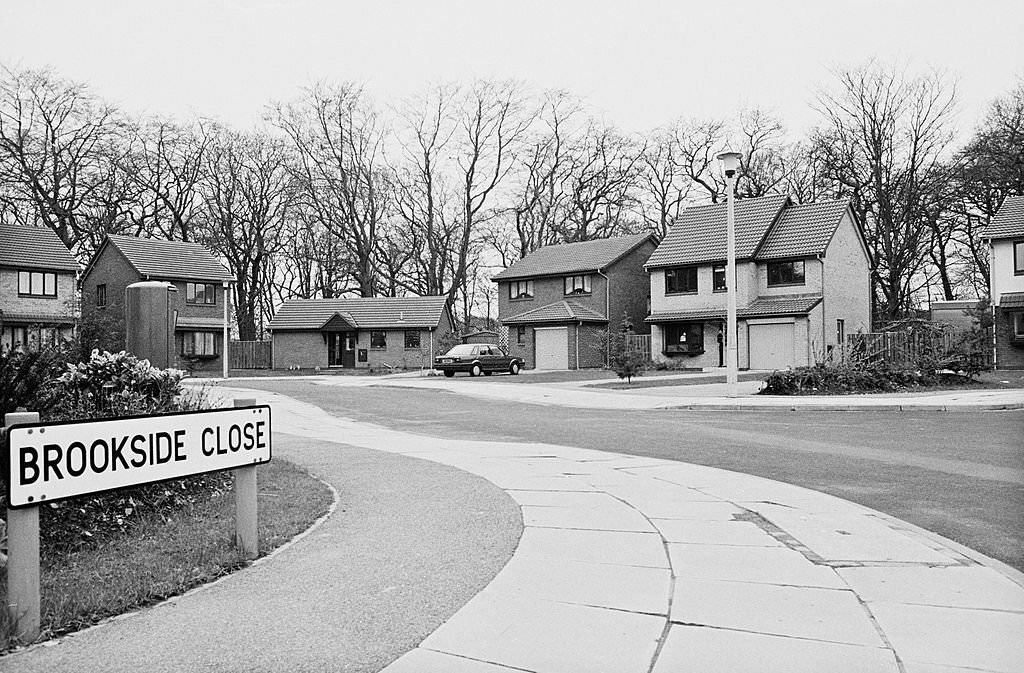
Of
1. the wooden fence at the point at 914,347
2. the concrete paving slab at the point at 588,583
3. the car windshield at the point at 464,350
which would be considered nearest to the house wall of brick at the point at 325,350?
the car windshield at the point at 464,350

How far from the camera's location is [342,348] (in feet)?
197

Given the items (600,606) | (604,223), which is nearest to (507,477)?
(600,606)

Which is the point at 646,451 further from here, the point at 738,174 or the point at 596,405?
the point at 738,174

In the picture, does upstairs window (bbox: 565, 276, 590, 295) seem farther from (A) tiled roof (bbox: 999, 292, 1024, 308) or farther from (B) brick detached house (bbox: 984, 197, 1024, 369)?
(A) tiled roof (bbox: 999, 292, 1024, 308)

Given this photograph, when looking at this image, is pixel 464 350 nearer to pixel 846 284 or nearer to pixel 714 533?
pixel 846 284

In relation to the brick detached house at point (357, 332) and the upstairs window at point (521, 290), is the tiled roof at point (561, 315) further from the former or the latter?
the brick detached house at point (357, 332)

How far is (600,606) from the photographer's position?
5.13m

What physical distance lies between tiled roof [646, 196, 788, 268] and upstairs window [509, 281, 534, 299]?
10.2 meters

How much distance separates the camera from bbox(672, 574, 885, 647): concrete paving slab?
4.66 meters

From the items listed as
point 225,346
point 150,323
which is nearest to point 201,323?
point 225,346

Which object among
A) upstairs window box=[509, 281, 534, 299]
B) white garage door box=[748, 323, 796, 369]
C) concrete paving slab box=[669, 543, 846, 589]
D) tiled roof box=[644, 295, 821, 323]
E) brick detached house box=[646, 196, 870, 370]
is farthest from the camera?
upstairs window box=[509, 281, 534, 299]

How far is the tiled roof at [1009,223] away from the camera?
3981 cm

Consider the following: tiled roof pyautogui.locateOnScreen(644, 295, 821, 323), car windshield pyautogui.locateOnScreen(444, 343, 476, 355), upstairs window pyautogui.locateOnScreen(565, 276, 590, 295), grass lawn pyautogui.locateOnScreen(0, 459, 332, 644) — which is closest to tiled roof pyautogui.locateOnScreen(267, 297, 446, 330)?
upstairs window pyautogui.locateOnScreen(565, 276, 590, 295)

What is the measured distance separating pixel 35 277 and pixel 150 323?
41.9 metres
